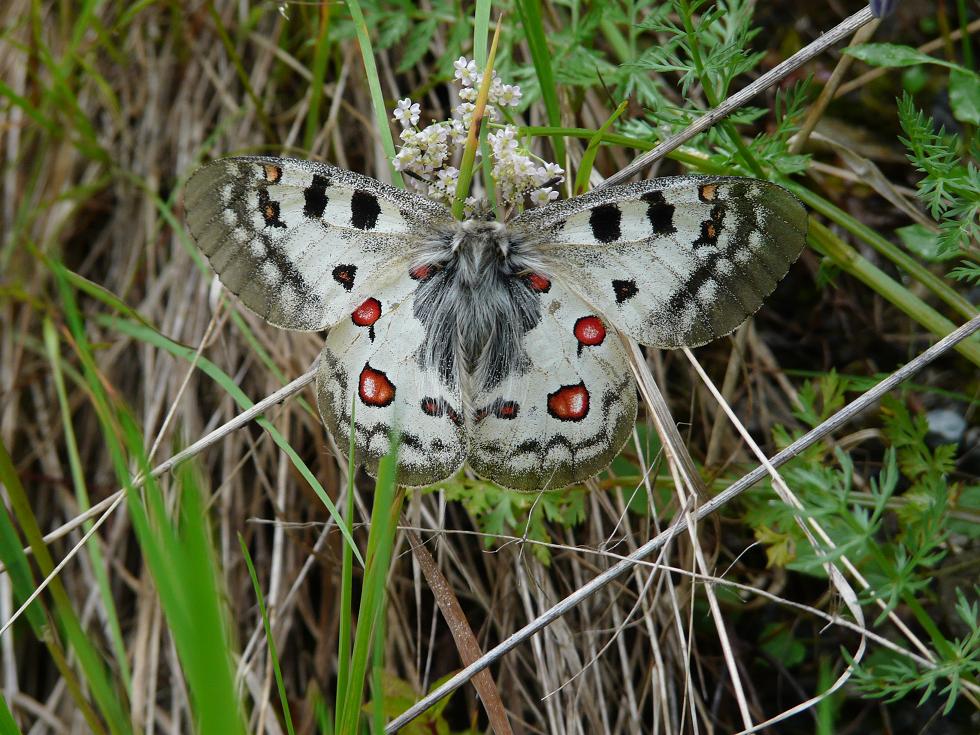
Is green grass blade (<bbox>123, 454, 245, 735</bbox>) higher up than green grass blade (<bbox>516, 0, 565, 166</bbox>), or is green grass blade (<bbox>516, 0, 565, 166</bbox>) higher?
green grass blade (<bbox>516, 0, 565, 166</bbox>)

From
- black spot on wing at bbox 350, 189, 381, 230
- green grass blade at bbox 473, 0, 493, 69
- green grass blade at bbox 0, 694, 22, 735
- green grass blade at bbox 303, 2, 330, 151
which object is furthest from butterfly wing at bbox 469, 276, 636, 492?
green grass blade at bbox 303, 2, 330, 151

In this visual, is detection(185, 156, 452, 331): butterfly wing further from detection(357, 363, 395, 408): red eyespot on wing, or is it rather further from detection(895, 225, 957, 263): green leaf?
detection(895, 225, 957, 263): green leaf

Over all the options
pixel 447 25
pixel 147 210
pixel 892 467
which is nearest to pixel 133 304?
pixel 147 210

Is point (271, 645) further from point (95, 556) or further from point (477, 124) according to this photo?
point (477, 124)

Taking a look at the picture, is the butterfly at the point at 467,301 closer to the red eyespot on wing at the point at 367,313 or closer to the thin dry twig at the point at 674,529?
the red eyespot on wing at the point at 367,313

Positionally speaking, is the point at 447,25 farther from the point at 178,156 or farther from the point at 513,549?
the point at 513,549

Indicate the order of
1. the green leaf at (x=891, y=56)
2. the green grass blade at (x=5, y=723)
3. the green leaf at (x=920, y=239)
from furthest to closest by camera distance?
the green leaf at (x=920, y=239), the green leaf at (x=891, y=56), the green grass blade at (x=5, y=723)

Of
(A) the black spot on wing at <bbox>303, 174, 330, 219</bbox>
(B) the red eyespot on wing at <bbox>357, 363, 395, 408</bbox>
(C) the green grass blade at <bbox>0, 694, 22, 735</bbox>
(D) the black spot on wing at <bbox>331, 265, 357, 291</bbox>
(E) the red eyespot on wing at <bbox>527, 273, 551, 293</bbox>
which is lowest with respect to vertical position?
(C) the green grass blade at <bbox>0, 694, 22, 735</bbox>

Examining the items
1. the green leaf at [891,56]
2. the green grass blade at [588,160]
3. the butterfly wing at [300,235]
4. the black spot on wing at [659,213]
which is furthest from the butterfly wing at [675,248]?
the green leaf at [891,56]
